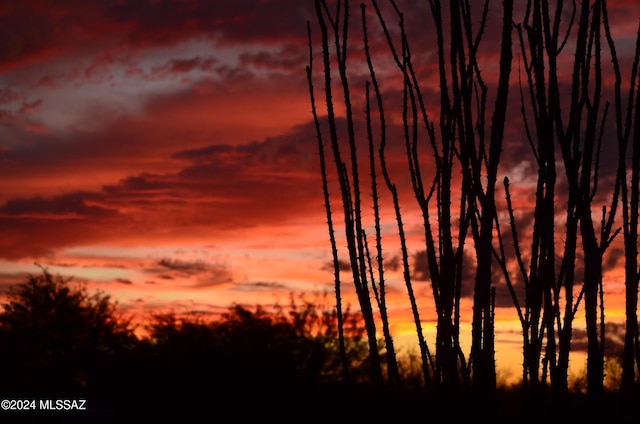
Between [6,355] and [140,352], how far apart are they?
386cm

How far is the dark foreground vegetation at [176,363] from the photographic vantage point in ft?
44.9

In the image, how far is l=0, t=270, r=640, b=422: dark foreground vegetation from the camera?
44.9 feet

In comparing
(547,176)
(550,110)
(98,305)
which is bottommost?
(547,176)

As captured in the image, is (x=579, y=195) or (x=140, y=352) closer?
(x=579, y=195)

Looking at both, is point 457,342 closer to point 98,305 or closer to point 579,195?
point 579,195

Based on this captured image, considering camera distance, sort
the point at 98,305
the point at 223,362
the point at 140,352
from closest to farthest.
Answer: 1. the point at 223,362
2. the point at 140,352
3. the point at 98,305

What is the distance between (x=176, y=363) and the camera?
15.7 m

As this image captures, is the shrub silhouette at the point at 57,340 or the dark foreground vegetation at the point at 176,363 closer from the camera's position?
the dark foreground vegetation at the point at 176,363

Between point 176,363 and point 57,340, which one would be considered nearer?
point 176,363

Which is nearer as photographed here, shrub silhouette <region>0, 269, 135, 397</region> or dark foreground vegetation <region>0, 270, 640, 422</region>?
dark foreground vegetation <region>0, 270, 640, 422</region>

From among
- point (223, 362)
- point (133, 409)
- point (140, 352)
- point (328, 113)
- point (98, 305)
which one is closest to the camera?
point (328, 113)

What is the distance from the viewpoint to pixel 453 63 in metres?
1.48

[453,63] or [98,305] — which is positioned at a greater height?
[98,305]

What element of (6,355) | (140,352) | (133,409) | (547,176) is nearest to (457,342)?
(547,176)
